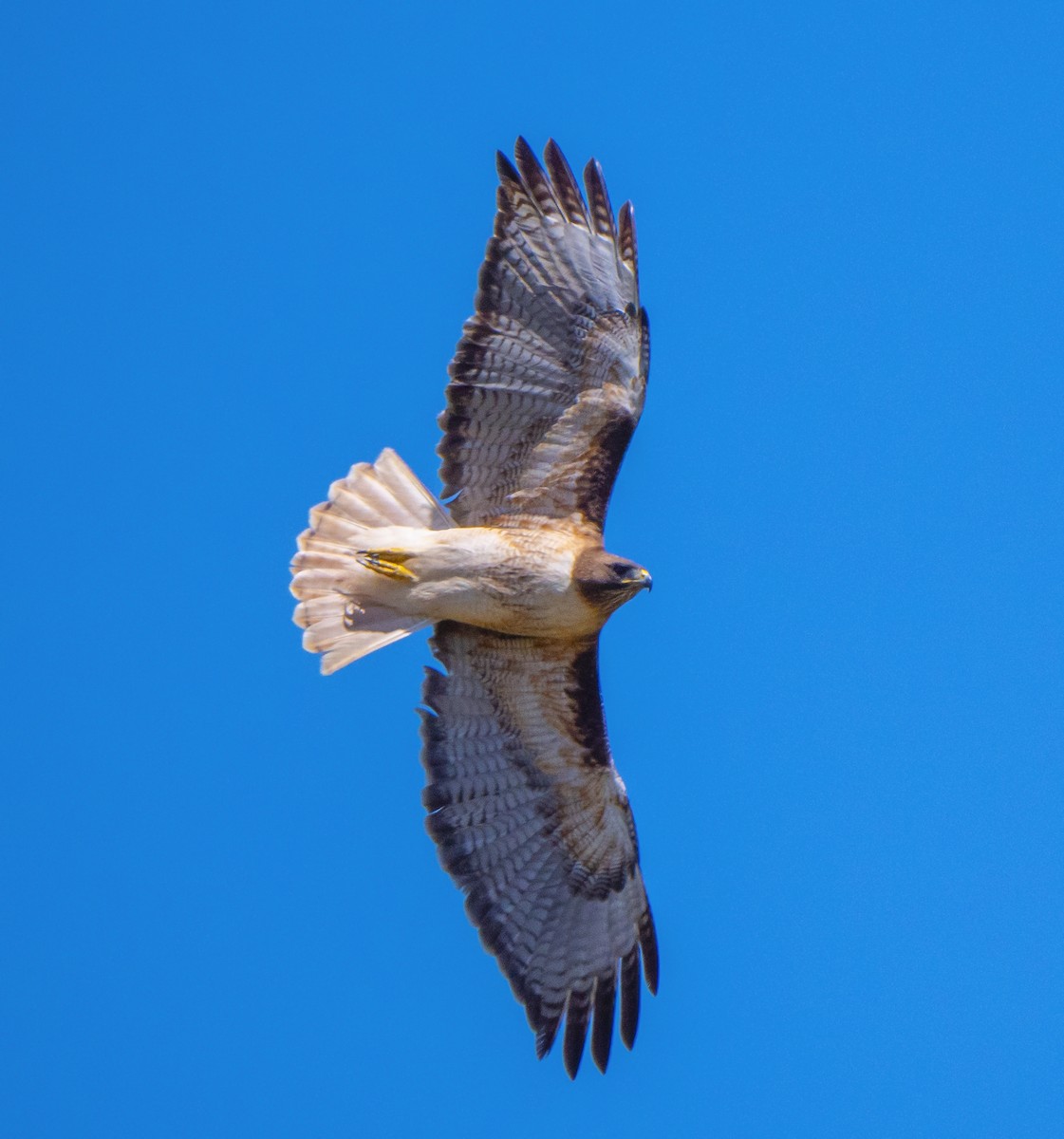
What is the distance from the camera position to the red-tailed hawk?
8469 millimetres

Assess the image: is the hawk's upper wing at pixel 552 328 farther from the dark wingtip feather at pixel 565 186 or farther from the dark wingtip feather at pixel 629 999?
the dark wingtip feather at pixel 629 999

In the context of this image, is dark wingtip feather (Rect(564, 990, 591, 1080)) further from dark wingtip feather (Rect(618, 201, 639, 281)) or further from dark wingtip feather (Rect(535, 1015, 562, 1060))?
dark wingtip feather (Rect(618, 201, 639, 281))

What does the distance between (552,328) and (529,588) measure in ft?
3.77

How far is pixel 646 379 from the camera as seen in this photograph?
27.9ft

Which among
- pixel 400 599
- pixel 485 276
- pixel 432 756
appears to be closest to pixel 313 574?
pixel 400 599

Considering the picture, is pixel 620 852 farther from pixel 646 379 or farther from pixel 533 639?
pixel 646 379

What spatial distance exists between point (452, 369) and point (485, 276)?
43 centimetres

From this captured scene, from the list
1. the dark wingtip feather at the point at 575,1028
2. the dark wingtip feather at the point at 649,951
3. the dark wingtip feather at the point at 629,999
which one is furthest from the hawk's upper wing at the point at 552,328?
the dark wingtip feather at the point at 575,1028

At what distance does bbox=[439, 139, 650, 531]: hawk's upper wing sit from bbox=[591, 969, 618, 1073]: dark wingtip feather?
8.00 ft

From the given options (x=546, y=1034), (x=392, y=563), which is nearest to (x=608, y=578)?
(x=392, y=563)

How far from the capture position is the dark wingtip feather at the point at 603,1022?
8.92 metres

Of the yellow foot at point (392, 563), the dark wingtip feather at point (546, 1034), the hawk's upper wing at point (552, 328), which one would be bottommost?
the dark wingtip feather at point (546, 1034)

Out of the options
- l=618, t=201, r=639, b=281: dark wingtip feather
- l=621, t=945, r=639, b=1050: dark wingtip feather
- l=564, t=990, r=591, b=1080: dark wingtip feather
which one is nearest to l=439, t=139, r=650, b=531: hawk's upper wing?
l=618, t=201, r=639, b=281: dark wingtip feather

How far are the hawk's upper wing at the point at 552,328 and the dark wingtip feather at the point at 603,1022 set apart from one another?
2.44 meters
